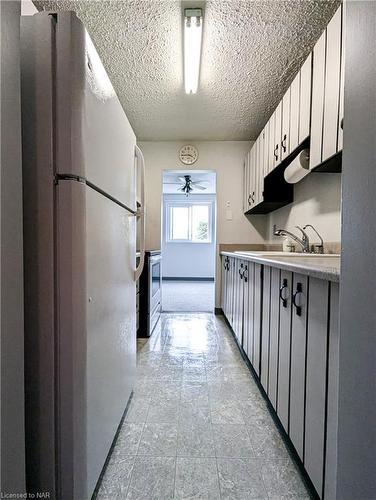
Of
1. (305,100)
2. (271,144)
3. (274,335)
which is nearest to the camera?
(274,335)

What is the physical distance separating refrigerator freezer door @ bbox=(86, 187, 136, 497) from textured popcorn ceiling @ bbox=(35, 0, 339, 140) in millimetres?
1467

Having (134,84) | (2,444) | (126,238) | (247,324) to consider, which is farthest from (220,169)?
(2,444)

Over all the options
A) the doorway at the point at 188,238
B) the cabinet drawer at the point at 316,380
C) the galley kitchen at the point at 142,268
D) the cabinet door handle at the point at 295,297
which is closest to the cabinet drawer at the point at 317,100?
the galley kitchen at the point at 142,268

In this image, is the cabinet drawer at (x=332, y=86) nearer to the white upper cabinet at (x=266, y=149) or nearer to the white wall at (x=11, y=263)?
the white upper cabinet at (x=266, y=149)

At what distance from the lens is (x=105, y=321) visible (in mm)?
1039

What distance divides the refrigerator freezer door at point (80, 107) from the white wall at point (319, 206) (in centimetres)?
178

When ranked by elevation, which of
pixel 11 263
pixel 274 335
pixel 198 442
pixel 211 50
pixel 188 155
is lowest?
pixel 198 442

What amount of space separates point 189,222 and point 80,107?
7.32 metres

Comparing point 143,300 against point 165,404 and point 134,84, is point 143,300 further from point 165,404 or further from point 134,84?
point 134,84

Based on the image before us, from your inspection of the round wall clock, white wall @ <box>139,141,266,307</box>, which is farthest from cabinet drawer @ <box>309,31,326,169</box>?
the round wall clock

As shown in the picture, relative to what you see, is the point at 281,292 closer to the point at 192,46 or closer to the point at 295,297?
the point at 295,297

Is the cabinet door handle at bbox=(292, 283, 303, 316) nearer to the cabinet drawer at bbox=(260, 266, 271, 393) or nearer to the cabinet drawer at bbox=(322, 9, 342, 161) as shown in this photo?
the cabinet drawer at bbox=(260, 266, 271, 393)

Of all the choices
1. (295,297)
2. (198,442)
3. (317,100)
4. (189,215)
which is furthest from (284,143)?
(189,215)

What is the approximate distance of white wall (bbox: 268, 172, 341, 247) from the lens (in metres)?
2.03
